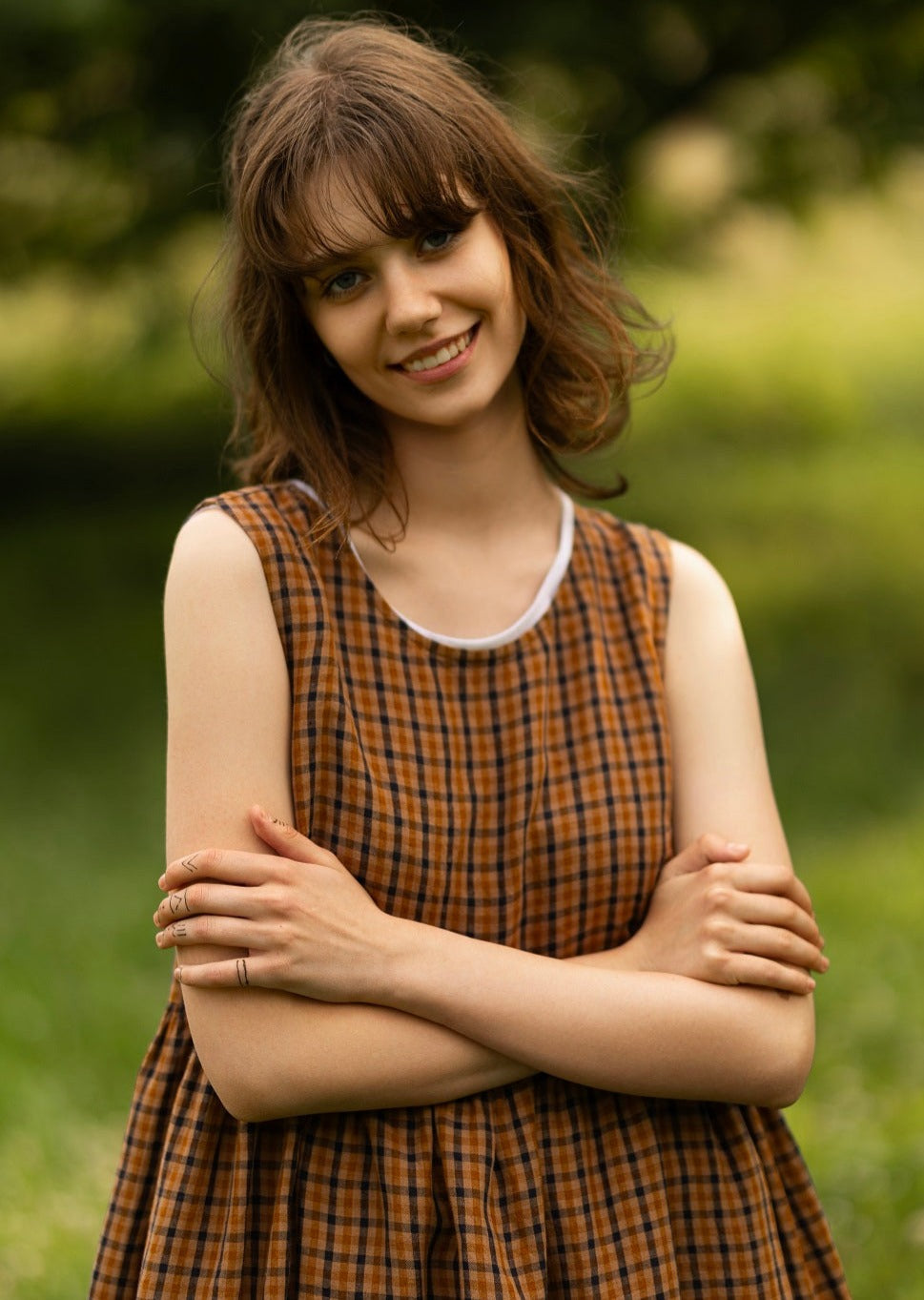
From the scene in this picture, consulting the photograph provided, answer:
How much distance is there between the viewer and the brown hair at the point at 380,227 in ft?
5.34

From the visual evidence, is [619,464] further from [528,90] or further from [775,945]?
[775,945]

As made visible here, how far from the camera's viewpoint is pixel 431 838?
1.67 meters

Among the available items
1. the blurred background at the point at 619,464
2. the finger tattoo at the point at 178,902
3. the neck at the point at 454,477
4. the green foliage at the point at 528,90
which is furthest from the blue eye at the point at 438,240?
the green foliage at the point at 528,90

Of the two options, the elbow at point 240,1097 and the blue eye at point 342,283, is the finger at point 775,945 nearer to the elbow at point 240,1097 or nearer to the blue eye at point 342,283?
the elbow at point 240,1097

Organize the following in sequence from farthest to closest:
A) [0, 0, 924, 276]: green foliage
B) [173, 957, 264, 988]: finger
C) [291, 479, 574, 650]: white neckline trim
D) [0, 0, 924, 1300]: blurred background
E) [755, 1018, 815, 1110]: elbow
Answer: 1. [0, 0, 924, 276]: green foliage
2. [0, 0, 924, 1300]: blurred background
3. [291, 479, 574, 650]: white neckline trim
4. [755, 1018, 815, 1110]: elbow
5. [173, 957, 264, 988]: finger

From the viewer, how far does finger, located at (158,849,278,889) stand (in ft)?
5.06

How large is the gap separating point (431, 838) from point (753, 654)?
16.3 ft

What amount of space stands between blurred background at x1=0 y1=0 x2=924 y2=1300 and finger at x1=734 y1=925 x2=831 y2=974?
1.19 meters

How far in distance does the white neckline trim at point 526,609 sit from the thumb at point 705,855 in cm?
31

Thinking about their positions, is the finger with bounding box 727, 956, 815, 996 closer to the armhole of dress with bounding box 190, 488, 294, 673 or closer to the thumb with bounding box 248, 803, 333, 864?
the thumb with bounding box 248, 803, 333, 864

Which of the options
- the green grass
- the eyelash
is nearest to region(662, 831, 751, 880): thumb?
the eyelash

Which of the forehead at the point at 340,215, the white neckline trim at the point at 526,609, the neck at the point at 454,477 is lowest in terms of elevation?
the white neckline trim at the point at 526,609

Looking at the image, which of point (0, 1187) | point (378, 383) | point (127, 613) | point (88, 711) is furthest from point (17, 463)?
point (378, 383)

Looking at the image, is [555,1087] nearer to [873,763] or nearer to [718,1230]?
[718,1230]
